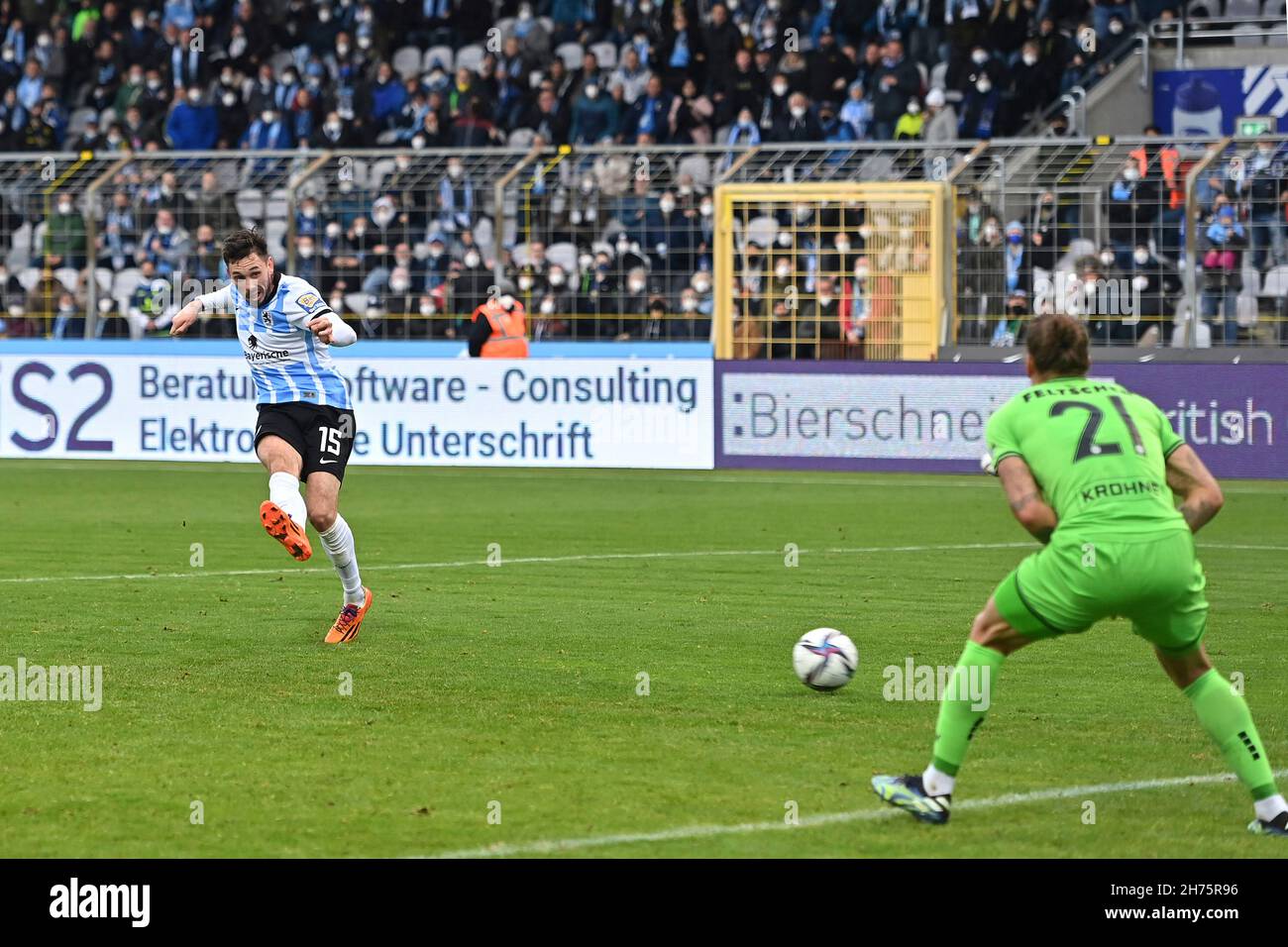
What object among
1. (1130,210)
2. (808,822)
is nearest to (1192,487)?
(808,822)

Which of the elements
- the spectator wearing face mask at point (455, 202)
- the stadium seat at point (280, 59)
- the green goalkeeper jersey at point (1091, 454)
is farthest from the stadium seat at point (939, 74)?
the green goalkeeper jersey at point (1091, 454)

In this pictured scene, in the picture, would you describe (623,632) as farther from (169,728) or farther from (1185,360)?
(1185,360)

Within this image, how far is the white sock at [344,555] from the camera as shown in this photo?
10578mm

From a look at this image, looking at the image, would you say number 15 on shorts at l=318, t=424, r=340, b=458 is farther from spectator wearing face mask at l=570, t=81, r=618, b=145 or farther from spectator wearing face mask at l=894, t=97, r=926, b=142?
spectator wearing face mask at l=570, t=81, r=618, b=145

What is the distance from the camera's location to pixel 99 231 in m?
25.8

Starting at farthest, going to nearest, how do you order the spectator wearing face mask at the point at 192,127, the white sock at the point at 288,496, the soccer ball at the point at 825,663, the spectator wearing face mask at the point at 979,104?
the spectator wearing face mask at the point at 192,127 < the spectator wearing face mask at the point at 979,104 < the white sock at the point at 288,496 < the soccer ball at the point at 825,663

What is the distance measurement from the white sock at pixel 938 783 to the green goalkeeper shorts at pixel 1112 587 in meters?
0.54

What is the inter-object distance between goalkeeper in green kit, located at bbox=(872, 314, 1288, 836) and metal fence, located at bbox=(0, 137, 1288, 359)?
15.4m

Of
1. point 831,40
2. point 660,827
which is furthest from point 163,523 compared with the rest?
point 831,40

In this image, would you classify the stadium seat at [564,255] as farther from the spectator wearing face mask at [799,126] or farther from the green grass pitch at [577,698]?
the green grass pitch at [577,698]

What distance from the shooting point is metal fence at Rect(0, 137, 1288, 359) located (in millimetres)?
21672
